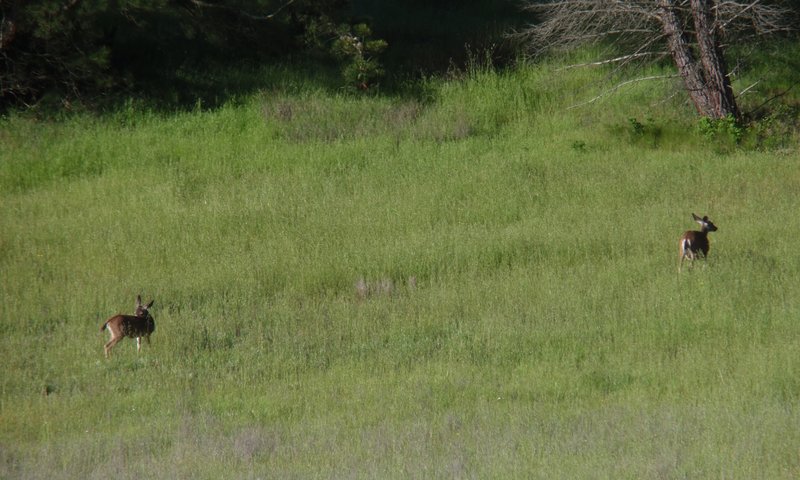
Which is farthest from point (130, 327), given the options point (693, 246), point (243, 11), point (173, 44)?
point (173, 44)

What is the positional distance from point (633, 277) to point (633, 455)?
553cm

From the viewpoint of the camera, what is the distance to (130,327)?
34.6 ft

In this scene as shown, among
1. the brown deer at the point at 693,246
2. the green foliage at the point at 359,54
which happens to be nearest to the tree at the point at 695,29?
the green foliage at the point at 359,54

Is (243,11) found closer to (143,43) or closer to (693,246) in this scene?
(143,43)

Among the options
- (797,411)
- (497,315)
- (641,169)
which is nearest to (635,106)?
(641,169)

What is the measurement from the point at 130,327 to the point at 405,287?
3.63m

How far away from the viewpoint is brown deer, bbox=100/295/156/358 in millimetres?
10469

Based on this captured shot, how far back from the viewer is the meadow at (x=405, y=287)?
7906 mm

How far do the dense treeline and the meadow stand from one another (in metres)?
0.71

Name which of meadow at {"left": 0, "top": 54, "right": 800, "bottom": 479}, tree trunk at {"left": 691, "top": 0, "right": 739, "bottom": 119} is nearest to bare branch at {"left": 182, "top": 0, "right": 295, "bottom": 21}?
meadow at {"left": 0, "top": 54, "right": 800, "bottom": 479}

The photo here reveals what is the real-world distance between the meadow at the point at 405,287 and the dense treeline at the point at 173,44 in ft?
2.33

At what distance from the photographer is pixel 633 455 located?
7.06 metres

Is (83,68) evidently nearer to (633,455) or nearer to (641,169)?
(641,169)

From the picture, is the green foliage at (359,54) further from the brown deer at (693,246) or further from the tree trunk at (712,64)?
the brown deer at (693,246)
